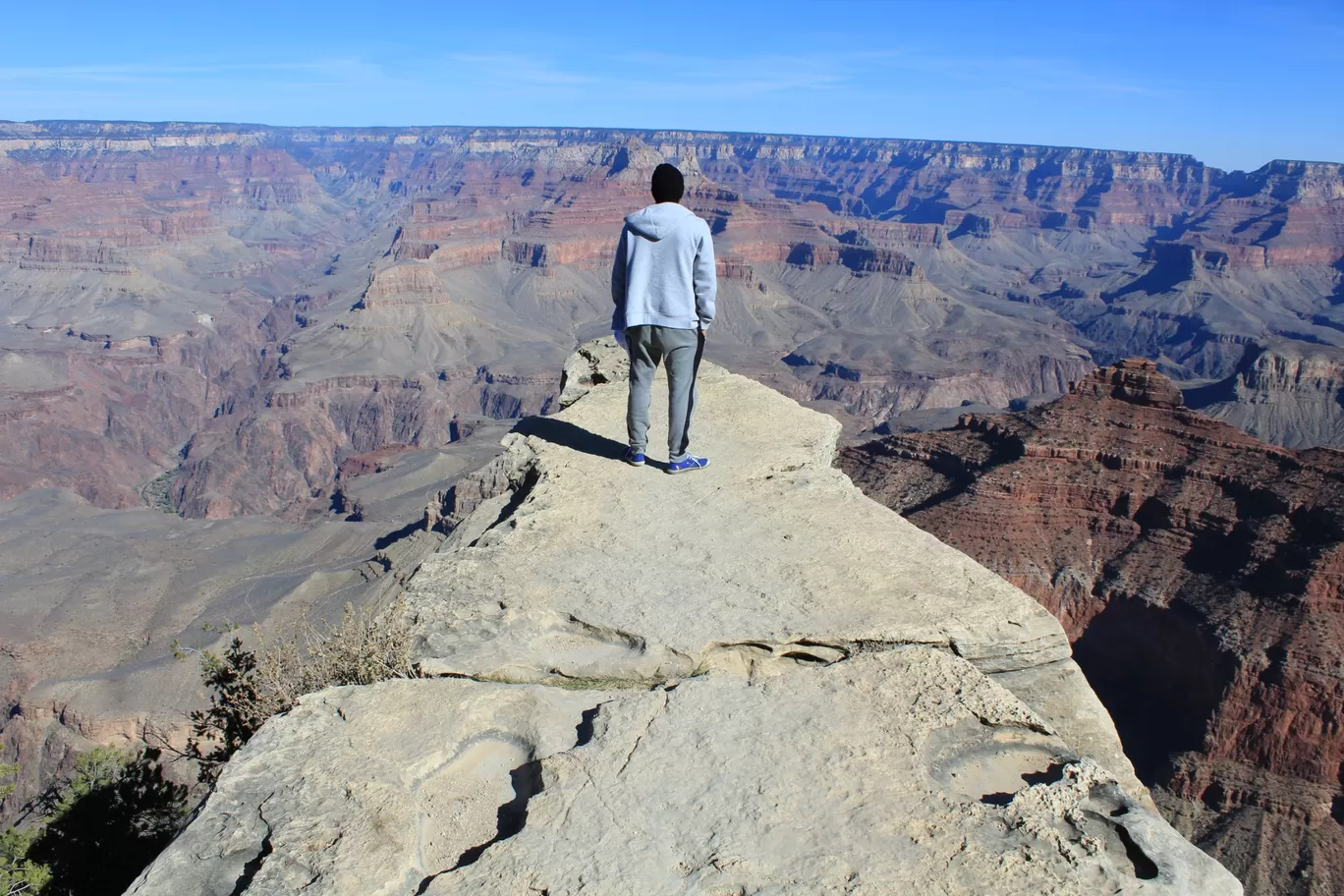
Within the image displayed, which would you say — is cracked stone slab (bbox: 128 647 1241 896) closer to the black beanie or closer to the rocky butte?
the black beanie

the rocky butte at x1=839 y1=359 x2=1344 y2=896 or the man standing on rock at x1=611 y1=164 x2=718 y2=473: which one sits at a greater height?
the man standing on rock at x1=611 y1=164 x2=718 y2=473

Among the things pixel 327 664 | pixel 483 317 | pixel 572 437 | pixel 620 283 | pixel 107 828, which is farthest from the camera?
pixel 483 317

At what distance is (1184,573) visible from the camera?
26891mm

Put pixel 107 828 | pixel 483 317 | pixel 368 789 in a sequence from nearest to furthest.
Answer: pixel 368 789
pixel 107 828
pixel 483 317

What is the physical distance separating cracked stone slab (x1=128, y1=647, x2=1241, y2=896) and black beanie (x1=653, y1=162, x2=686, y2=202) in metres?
3.69

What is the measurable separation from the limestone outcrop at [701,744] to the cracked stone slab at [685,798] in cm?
1

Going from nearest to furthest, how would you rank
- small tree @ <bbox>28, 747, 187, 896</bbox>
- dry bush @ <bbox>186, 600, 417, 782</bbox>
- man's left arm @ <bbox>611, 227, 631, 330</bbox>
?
dry bush @ <bbox>186, 600, 417, 782</bbox>, small tree @ <bbox>28, 747, 187, 896</bbox>, man's left arm @ <bbox>611, 227, 631, 330</bbox>

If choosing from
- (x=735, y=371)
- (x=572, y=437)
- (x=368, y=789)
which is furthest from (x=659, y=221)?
(x=735, y=371)

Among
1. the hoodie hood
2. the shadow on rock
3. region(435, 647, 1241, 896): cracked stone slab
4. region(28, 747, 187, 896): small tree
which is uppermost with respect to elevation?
the hoodie hood

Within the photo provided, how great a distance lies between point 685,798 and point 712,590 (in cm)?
180

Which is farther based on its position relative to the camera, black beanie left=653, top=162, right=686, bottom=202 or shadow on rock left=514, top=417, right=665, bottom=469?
shadow on rock left=514, top=417, right=665, bottom=469

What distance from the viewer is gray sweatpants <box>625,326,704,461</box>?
7.11 m

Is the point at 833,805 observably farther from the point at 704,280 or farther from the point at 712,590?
the point at 704,280

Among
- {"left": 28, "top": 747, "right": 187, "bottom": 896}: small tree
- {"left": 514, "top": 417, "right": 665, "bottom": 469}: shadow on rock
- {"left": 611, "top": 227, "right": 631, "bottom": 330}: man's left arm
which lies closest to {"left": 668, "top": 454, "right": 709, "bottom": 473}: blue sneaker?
{"left": 514, "top": 417, "right": 665, "bottom": 469}: shadow on rock
